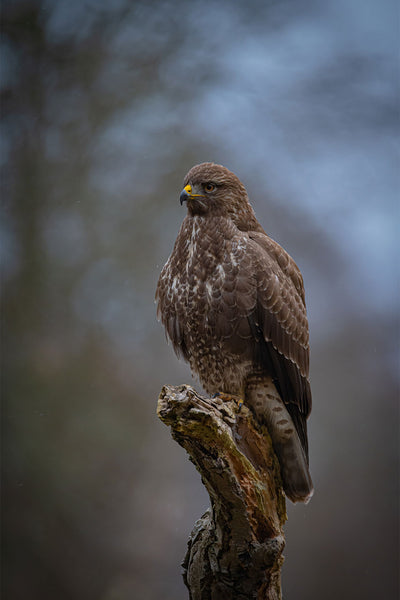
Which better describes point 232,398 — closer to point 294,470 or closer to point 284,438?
point 284,438

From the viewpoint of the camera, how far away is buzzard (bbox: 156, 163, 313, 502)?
2.27 metres

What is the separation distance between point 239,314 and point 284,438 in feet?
2.01

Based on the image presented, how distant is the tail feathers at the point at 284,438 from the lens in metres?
2.32

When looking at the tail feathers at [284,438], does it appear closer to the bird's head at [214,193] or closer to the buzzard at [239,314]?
the buzzard at [239,314]

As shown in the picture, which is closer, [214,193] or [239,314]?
[239,314]

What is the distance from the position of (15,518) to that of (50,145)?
2.60m

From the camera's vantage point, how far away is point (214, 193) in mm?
2373

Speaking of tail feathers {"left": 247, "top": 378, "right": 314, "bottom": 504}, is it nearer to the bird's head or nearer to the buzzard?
the buzzard

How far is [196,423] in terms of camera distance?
1732mm

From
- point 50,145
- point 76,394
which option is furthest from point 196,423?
point 50,145

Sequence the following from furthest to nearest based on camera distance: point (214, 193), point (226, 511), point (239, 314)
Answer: point (214, 193)
point (239, 314)
point (226, 511)

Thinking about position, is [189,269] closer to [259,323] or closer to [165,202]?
[259,323]

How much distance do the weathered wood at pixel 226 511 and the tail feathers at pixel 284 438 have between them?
193 mm

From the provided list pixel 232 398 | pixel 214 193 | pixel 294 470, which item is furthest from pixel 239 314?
pixel 294 470
